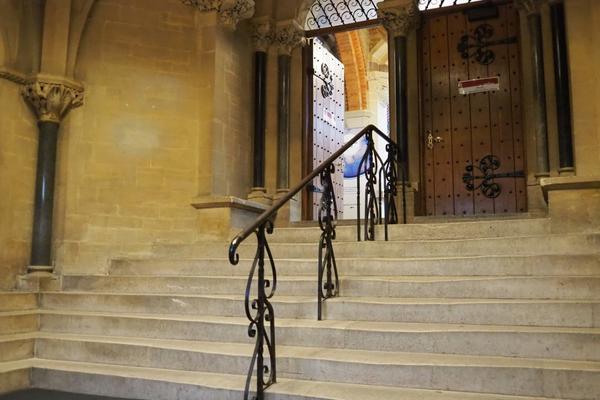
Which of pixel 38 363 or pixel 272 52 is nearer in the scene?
pixel 38 363

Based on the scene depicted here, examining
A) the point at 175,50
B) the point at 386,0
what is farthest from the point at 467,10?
the point at 175,50

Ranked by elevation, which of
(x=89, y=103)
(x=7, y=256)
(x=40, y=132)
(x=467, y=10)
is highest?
(x=467, y=10)

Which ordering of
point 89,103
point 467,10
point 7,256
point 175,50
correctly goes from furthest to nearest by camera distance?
point 467,10
point 175,50
point 89,103
point 7,256

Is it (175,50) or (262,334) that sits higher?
(175,50)

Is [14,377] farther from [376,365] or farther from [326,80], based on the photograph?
[326,80]

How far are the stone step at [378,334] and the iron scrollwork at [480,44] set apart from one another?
14.2ft

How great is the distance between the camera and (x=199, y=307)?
12.6 ft

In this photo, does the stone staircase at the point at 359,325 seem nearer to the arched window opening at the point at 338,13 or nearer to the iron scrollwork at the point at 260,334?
the iron scrollwork at the point at 260,334

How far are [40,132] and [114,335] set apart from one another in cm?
239

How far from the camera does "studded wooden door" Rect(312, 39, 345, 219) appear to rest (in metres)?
7.46

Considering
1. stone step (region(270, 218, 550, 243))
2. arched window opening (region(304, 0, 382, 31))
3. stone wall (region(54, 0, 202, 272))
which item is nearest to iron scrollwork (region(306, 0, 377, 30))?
arched window opening (region(304, 0, 382, 31))

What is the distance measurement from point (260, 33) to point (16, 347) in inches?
179

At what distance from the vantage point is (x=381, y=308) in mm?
3334

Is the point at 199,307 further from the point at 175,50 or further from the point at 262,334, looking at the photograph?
the point at 175,50
